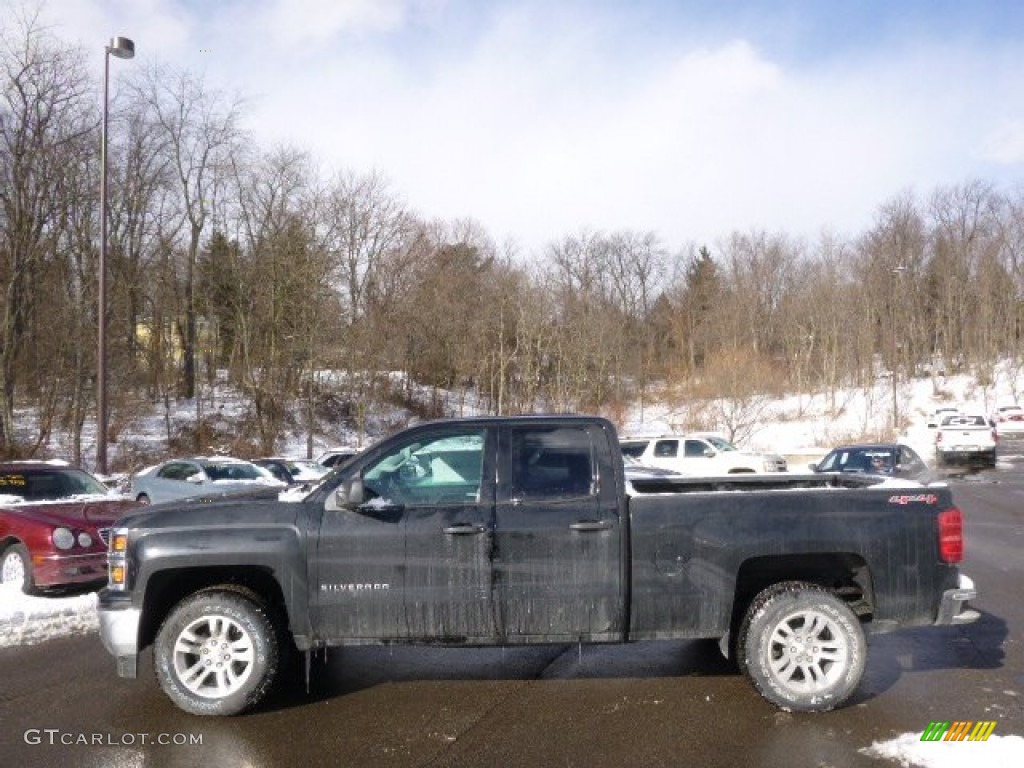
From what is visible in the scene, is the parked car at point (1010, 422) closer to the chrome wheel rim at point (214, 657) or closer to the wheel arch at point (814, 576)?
the wheel arch at point (814, 576)

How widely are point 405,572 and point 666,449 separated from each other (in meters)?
20.5

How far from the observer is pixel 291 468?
24875 mm

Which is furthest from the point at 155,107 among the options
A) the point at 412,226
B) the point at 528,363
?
the point at 528,363

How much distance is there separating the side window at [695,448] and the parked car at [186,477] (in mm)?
11495

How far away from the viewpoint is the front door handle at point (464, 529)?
18.2 ft

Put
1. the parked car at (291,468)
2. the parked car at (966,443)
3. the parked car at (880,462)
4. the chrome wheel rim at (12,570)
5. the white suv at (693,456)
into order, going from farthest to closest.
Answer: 1. the parked car at (966,443)
2. the white suv at (693,456)
3. the parked car at (291,468)
4. the parked car at (880,462)
5. the chrome wheel rim at (12,570)

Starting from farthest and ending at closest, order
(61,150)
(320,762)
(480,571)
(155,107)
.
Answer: (155,107), (61,150), (480,571), (320,762)

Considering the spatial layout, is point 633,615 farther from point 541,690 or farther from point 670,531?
point 541,690

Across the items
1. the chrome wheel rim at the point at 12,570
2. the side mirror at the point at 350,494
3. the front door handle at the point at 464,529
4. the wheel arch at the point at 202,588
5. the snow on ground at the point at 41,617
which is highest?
the side mirror at the point at 350,494

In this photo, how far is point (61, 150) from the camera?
29.5m

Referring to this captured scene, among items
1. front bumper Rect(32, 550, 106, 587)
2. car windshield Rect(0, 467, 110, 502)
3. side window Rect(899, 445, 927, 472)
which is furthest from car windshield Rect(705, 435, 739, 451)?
front bumper Rect(32, 550, 106, 587)

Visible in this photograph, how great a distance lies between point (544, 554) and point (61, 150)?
29630 mm

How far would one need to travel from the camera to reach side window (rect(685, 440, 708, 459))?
2514cm

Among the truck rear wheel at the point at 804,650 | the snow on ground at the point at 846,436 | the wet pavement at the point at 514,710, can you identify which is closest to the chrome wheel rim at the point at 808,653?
the truck rear wheel at the point at 804,650
